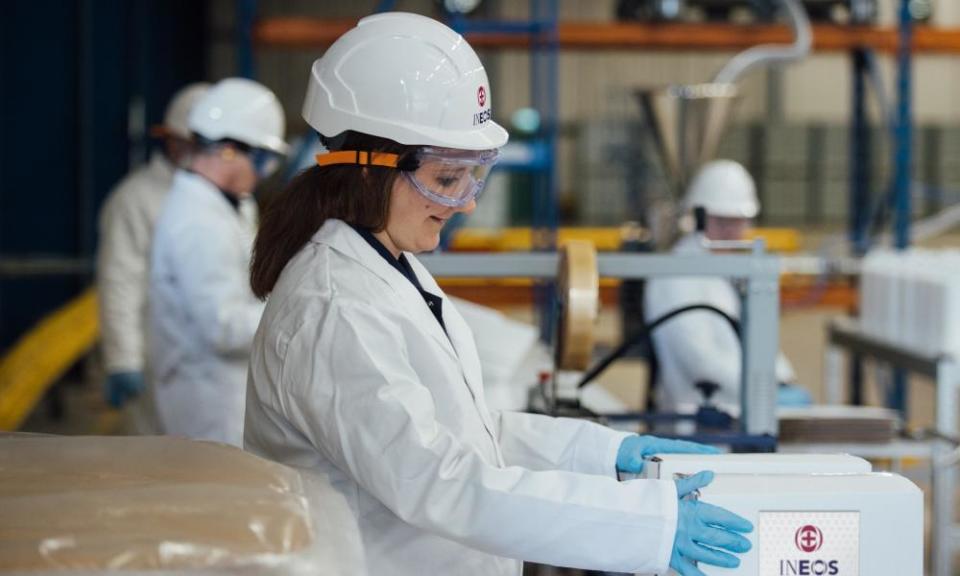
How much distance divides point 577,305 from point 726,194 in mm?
2433

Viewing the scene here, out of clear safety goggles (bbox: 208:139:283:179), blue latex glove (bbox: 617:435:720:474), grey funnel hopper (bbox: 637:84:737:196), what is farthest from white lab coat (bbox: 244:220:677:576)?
grey funnel hopper (bbox: 637:84:737:196)

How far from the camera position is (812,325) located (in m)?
14.1

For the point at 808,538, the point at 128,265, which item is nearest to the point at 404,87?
the point at 808,538

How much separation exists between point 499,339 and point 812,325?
A: 9.99m

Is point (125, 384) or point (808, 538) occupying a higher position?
point (808, 538)

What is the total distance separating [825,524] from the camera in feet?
5.82

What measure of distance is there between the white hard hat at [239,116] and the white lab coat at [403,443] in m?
2.19

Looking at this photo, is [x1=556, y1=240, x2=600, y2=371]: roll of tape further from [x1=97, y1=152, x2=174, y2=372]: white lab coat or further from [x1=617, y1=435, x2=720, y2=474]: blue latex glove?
[x1=97, y1=152, x2=174, y2=372]: white lab coat

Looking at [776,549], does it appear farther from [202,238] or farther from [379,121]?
[202,238]

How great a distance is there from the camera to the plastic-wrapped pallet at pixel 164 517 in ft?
4.52

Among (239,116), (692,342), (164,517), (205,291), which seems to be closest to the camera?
(164,517)

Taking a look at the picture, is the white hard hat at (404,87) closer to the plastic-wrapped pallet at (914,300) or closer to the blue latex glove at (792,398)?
the blue latex glove at (792,398)

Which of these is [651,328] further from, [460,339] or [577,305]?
[460,339]

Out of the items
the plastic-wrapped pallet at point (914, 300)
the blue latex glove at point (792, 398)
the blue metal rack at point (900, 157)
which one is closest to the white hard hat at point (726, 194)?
the plastic-wrapped pallet at point (914, 300)
